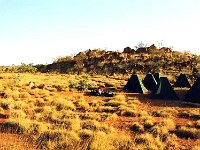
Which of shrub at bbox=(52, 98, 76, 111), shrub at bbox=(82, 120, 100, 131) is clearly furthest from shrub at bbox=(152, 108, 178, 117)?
shrub at bbox=(82, 120, 100, 131)

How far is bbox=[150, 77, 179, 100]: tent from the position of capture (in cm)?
2450

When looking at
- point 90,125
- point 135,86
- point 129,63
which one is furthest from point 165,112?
point 129,63

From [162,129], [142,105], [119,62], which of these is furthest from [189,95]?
[119,62]

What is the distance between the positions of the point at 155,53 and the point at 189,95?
58.0 meters

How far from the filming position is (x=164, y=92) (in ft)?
81.3

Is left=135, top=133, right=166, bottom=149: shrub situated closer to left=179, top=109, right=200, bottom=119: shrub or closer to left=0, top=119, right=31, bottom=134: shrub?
left=0, top=119, right=31, bottom=134: shrub

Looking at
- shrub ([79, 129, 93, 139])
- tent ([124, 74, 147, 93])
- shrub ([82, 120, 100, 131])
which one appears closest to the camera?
shrub ([79, 129, 93, 139])

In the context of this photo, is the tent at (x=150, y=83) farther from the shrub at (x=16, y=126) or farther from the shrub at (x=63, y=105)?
the shrub at (x=16, y=126)

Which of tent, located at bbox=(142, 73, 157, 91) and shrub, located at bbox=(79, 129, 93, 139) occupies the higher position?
tent, located at bbox=(142, 73, 157, 91)

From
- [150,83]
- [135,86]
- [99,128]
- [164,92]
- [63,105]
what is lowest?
[99,128]

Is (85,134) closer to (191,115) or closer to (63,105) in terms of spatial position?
(63,105)

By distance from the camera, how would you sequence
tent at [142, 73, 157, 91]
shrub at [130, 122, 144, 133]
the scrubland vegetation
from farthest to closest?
tent at [142, 73, 157, 91], shrub at [130, 122, 144, 133], the scrubland vegetation

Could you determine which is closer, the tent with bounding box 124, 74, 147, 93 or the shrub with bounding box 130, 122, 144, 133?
the shrub with bounding box 130, 122, 144, 133

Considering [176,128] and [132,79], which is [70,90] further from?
[176,128]
